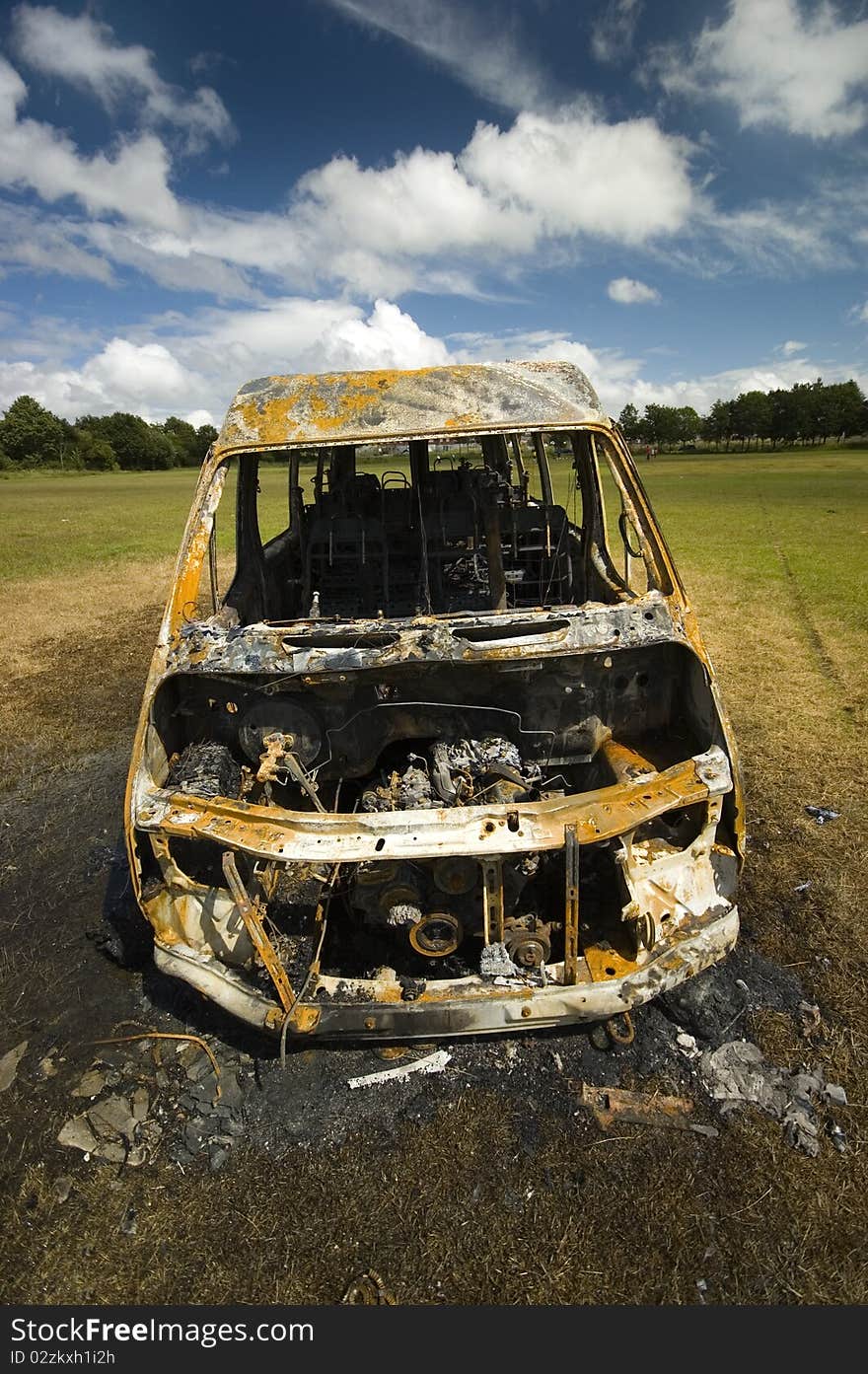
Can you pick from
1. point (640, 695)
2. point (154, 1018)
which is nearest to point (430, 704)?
point (640, 695)

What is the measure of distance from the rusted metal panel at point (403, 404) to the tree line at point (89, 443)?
71.3m

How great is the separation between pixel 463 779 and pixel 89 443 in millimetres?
83372

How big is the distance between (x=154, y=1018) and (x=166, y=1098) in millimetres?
439

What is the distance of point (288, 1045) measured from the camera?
276 centimetres

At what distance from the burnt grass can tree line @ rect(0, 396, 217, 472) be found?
239 ft

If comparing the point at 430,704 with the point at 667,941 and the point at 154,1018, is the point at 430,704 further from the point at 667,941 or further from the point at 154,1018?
the point at 154,1018

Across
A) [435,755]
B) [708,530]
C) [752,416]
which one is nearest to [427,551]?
[435,755]

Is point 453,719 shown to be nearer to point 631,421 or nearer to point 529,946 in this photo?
point 529,946

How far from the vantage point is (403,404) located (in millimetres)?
3539

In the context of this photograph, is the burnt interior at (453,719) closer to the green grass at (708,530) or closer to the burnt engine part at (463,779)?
the burnt engine part at (463,779)

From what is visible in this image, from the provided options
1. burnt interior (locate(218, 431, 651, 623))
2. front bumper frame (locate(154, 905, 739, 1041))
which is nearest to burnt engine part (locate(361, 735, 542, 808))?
front bumper frame (locate(154, 905, 739, 1041))

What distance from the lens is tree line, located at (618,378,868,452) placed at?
63.8 m

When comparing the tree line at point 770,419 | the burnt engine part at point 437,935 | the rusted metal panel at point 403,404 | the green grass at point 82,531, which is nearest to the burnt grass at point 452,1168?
the burnt engine part at point 437,935

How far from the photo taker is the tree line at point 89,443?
6900 centimetres
